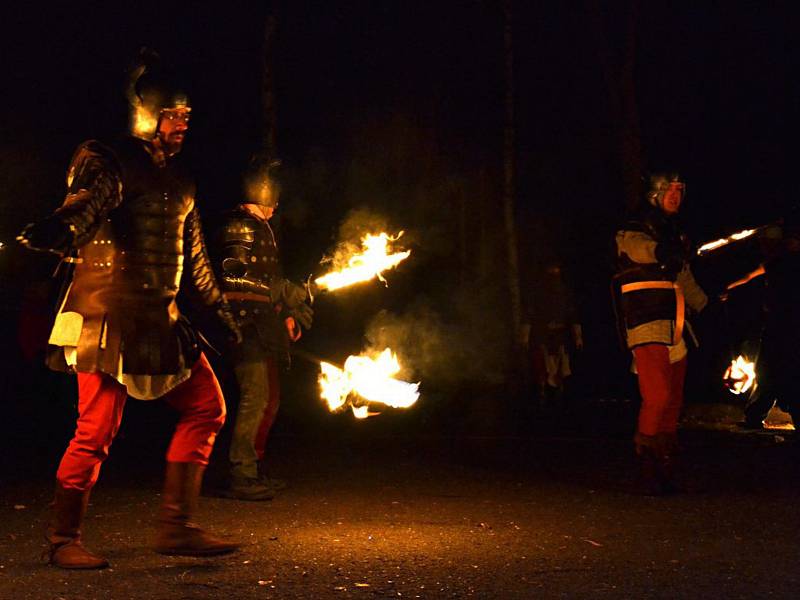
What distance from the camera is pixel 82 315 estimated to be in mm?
6094

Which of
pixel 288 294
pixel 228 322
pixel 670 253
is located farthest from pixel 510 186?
pixel 228 322

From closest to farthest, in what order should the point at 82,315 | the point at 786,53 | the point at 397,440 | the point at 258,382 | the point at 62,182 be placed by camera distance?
the point at 82,315 → the point at 258,382 → the point at 397,440 → the point at 62,182 → the point at 786,53

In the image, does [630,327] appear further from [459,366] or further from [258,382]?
[459,366]

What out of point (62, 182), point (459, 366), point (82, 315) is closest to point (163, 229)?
point (82, 315)

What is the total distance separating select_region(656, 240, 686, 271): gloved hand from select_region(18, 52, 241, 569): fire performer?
3651mm

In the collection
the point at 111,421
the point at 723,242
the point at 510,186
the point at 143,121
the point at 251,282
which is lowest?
the point at 111,421

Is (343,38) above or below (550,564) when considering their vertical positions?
above

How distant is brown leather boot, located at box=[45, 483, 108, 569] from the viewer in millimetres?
5957

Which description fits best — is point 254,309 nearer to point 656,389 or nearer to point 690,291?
point 656,389

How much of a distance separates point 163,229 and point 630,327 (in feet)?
12.7

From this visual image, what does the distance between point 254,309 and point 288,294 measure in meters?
0.25

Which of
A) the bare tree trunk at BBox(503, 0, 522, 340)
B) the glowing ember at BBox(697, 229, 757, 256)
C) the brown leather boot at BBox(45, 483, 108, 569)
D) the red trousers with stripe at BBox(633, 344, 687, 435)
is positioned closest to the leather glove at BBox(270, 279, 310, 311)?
the red trousers with stripe at BBox(633, 344, 687, 435)

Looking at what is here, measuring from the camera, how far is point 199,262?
6863 millimetres

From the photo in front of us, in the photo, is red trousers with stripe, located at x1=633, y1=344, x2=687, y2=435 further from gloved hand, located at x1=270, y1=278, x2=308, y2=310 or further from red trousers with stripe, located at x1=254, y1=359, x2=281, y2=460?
red trousers with stripe, located at x1=254, y1=359, x2=281, y2=460
